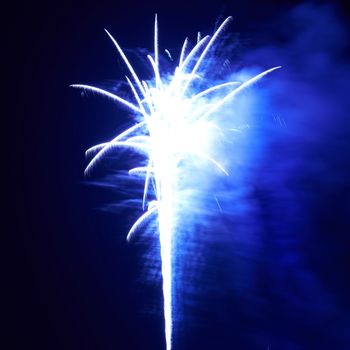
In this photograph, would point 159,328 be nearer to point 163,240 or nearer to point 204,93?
point 163,240

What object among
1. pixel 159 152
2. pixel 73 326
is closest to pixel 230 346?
pixel 73 326

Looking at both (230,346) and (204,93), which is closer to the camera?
(204,93)

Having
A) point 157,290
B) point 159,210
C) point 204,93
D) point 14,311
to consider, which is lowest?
point 14,311

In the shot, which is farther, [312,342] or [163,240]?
[312,342]

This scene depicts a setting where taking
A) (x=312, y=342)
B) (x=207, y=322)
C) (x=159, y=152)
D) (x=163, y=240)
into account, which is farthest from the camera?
(x=207, y=322)

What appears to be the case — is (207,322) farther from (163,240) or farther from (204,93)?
(204,93)

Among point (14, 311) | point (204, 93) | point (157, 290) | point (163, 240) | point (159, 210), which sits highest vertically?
point (204, 93)

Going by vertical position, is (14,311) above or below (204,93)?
below

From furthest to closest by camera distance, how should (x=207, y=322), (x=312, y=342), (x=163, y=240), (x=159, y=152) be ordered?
(x=207, y=322) → (x=312, y=342) → (x=163, y=240) → (x=159, y=152)

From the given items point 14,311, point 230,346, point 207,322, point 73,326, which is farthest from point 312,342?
point 14,311
